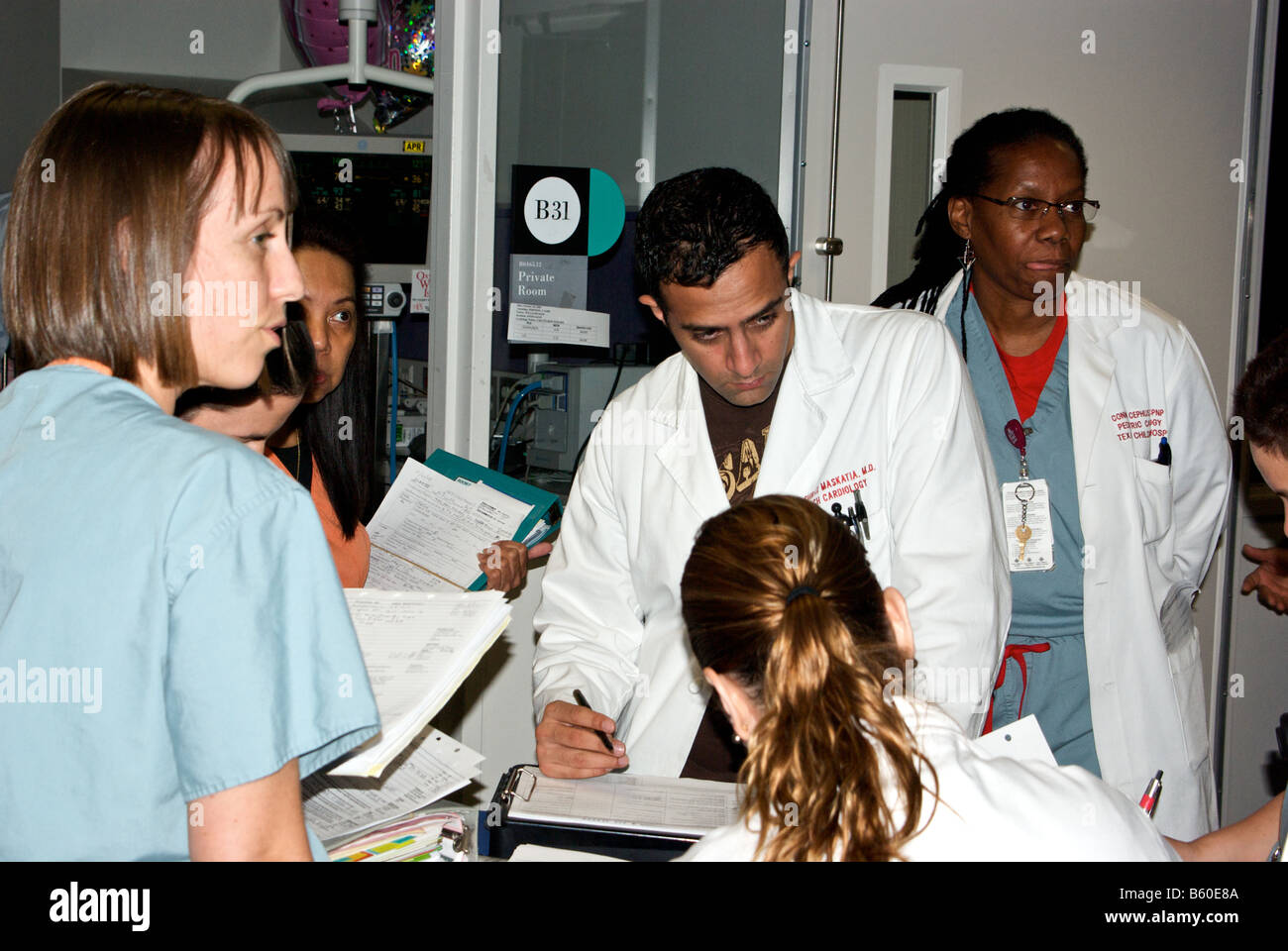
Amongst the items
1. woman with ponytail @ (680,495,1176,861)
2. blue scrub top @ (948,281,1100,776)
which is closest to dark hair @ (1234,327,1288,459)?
woman with ponytail @ (680,495,1176,861)

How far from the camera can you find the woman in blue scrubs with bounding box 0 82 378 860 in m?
0.79

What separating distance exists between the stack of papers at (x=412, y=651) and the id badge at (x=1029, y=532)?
1.12 m

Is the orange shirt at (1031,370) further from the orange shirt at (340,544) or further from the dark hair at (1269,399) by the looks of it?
the orange shirt at (340,544)

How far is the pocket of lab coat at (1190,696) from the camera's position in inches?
80.5

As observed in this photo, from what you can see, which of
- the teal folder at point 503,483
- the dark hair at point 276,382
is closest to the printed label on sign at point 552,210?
the teal folder at point 503,483

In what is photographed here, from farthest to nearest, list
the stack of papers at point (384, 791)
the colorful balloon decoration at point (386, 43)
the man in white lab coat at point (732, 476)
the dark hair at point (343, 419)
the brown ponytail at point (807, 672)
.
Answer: the colorful balloon decoration at point (386, 43) < the dark hair at point (343, 419) < the man in white lab coat at point (732, 476) < the stack of papers at point (384, 791) < the brown ponytail at point (807, 672)

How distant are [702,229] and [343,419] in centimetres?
77

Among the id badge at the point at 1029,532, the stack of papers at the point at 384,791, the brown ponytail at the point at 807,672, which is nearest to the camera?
the brown ponytail at the point at 807,672

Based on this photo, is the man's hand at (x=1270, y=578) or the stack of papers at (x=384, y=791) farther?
the man's hand at (x=1270, y=578)

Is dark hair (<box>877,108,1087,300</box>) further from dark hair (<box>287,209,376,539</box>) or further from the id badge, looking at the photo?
dark hair (<box>287,209,376,539</box>)

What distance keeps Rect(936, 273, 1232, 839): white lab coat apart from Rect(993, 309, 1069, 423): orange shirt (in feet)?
0.13

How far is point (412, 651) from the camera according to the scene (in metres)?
1.27

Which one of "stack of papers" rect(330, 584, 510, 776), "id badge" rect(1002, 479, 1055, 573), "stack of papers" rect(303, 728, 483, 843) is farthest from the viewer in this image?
"id badge" rect(1002, 479, 1055, 573)
